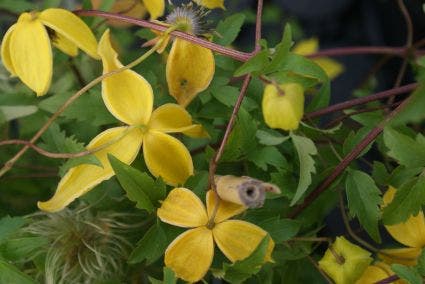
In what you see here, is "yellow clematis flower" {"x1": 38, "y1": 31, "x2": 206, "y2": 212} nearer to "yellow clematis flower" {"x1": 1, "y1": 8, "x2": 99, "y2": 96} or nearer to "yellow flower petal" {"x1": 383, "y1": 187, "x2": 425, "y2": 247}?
"yellow clematis flower" {"x1": 1, "y1": 8, "x2": 99, "y2": 96}

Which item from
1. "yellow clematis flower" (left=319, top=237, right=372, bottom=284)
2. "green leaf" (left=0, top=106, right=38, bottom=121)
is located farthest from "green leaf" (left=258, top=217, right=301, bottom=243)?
"green leaf" (left=0, top=106, right=38, bottom=121)

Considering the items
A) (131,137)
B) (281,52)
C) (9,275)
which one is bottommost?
(9,275)

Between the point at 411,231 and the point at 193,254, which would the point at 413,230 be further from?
the point at 193,254

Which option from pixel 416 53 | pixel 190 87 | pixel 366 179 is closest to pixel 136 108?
pixel 190 87

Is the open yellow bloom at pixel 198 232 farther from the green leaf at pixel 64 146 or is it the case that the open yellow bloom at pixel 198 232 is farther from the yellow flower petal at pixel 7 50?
the yellow flower petal at pixel 7 50

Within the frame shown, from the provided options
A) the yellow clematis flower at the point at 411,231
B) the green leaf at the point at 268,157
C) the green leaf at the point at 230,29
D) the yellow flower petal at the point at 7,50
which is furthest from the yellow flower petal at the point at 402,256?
the yellow flower petal at the point at 7,50

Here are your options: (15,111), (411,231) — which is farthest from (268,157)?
(15,111)
